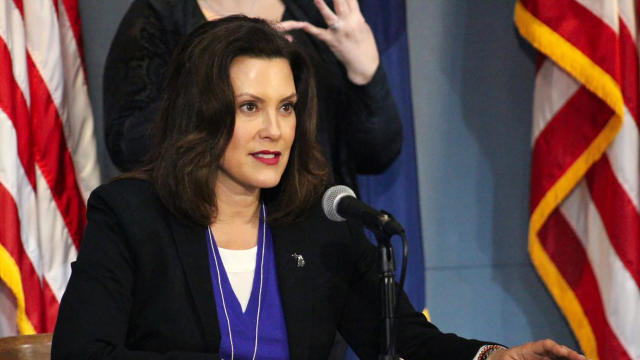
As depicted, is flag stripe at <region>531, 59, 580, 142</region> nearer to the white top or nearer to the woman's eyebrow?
the woman's eyebrow

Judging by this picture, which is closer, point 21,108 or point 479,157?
point 21,108

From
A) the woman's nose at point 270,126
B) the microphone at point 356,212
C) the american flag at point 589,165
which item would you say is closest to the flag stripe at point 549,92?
the american flag at point 589,165

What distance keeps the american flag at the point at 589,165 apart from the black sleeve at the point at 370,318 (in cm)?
137

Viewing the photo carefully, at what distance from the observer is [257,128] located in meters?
2.03

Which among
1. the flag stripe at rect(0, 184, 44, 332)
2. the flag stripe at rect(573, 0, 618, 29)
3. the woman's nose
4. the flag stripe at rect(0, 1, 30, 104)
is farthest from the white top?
the flag stripe at rect(573, 0, 618, 29)

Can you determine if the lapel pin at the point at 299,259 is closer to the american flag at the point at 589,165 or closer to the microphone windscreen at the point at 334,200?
the microphone windscreen at the point at 334,200

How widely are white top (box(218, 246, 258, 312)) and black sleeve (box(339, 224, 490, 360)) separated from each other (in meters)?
0.25

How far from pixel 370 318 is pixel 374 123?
0.70 metres

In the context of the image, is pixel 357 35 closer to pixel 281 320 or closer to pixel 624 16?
pixel 281 320

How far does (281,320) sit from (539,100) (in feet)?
5.85

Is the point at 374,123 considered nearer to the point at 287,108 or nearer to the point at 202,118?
the point at 287,108

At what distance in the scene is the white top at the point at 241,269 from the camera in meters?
2.04

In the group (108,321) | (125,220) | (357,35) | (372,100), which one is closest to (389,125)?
(372,100)

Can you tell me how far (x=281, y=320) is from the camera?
2027 millimetres
